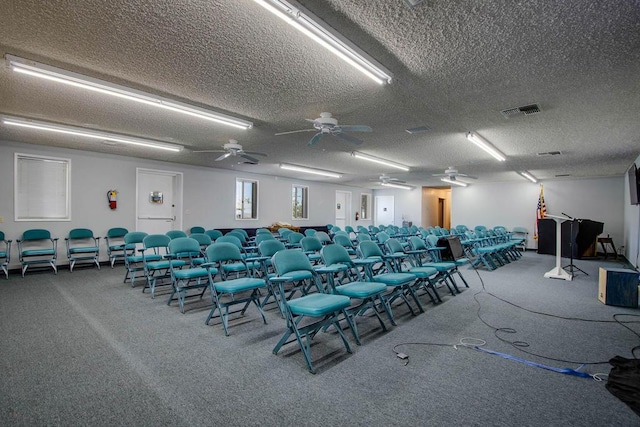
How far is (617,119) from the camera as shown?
505 centimetres

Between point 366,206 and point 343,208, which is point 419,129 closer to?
point 343,208

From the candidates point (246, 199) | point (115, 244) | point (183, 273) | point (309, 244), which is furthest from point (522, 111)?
point (115, 244)

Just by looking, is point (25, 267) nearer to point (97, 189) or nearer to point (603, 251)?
point (97, 189)

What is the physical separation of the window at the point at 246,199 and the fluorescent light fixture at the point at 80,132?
4405 mm

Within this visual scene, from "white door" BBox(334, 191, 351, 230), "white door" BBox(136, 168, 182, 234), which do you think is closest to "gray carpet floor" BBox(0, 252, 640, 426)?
"white door" BBox(136, 168, 182, 234)

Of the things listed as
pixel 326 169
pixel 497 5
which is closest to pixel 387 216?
pixel 326 169

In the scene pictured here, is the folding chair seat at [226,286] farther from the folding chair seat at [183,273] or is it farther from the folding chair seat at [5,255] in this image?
the folding chair seat at [5,255]

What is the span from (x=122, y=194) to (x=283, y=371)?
8058 millimetres

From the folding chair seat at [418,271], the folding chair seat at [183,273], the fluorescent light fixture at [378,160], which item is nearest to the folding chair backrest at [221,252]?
the folding chair seat at [183,273]

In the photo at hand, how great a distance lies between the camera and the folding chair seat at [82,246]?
7441 mm

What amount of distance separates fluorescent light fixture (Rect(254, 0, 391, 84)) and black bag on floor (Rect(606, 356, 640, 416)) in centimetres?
343

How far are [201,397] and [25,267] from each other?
7075mm

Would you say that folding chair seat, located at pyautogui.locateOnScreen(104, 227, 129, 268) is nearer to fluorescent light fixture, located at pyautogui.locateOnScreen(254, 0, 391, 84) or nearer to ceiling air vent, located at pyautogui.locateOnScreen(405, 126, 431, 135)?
ceiling air vent, located at pyautogui.locateOnScreen(405, 126, 431, 135)

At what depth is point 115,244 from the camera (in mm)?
8477
